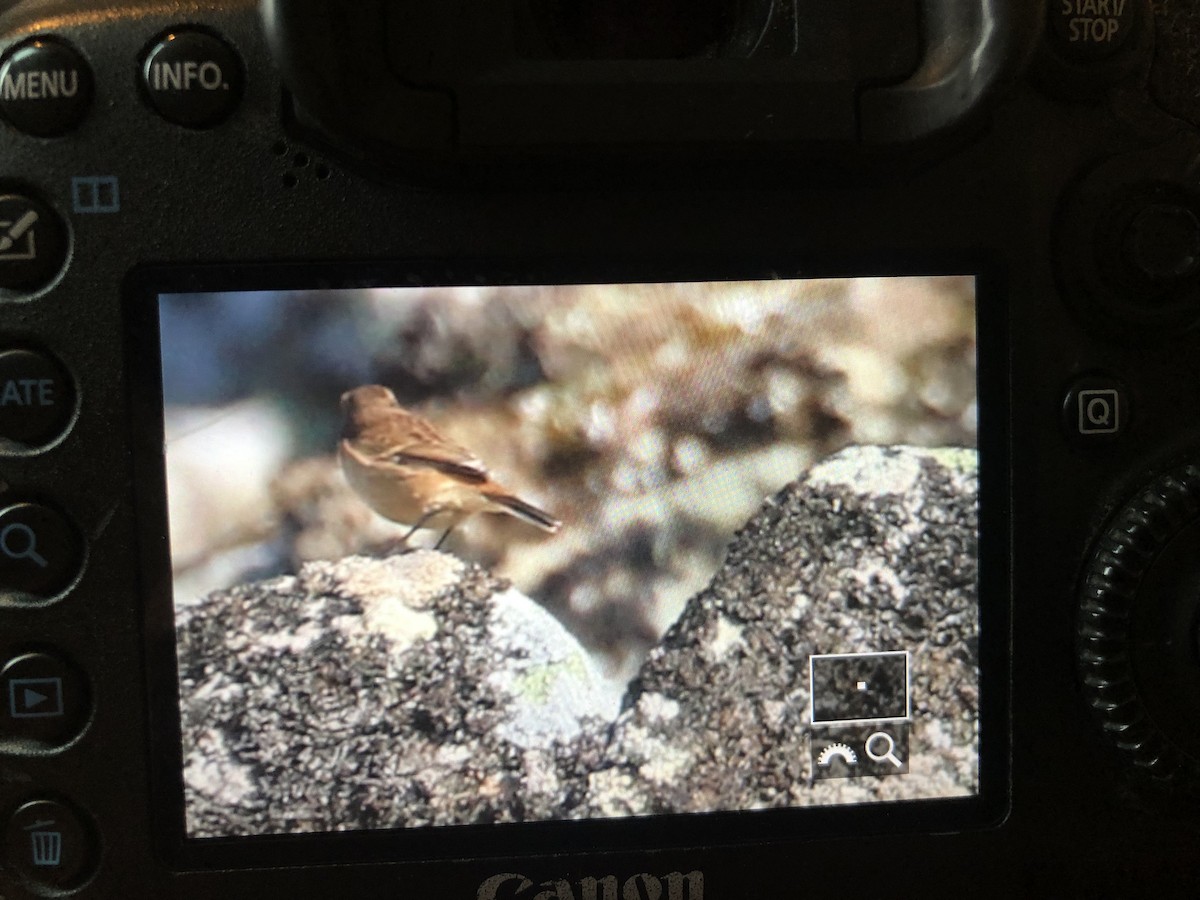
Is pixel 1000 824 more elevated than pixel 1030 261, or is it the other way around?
pixel 1030 261

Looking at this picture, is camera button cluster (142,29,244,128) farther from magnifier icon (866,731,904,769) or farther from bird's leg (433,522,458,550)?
magnifier icon (866,731,904,769)

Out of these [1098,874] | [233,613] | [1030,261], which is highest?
[1030,261]

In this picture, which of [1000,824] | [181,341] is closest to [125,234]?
[181,341]

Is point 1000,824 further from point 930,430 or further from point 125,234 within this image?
point 125,234

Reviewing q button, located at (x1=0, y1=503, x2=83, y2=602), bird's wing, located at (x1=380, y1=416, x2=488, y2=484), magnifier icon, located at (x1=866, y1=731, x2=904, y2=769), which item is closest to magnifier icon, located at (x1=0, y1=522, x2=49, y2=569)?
q button, located at (x1=0, y1=503, x2=83, y2=602)

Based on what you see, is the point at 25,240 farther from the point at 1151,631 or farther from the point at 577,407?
the point at 1151,631
